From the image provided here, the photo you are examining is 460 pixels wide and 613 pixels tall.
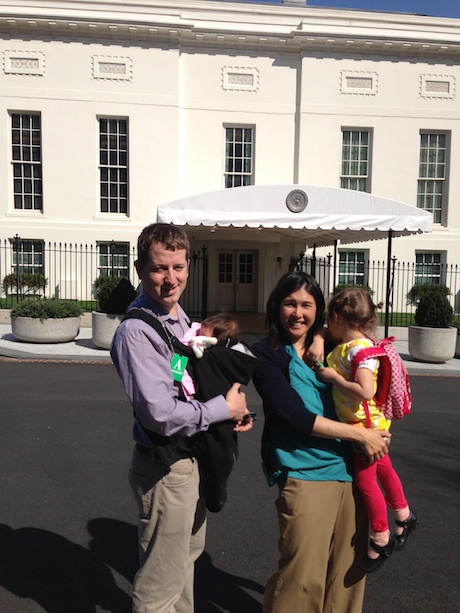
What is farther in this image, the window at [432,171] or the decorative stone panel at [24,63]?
the window at [432,171]

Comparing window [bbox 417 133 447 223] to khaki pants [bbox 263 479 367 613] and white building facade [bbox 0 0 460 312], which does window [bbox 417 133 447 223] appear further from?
khaki pants [bbox 263 479 367 613]

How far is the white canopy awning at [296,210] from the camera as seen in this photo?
11.2 m

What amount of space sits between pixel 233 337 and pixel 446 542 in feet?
8.25

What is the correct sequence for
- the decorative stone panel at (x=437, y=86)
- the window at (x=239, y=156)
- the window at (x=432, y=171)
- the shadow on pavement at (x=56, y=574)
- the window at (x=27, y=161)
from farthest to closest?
the window at (x=432, y=171), the window at (x=239, y=156), the decorative stone panel at (x=437, y=86), the window at (x=27, y=161), the shadow on pavement at (x=56, y=574)

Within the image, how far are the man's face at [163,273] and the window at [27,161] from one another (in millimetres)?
20416

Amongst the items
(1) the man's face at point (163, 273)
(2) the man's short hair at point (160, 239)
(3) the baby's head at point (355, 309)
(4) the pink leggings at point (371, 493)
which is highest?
(2) the man's short hair at point (160, 239)

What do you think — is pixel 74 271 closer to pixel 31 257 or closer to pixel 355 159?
pixel 31 257

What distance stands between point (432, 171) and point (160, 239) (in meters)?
22.3

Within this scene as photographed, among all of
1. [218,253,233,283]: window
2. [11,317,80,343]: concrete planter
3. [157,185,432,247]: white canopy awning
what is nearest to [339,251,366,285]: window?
[218,253,233,283]: window

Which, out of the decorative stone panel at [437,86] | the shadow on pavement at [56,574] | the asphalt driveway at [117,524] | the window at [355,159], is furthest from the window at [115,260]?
the shadow on pavement at [56,574]

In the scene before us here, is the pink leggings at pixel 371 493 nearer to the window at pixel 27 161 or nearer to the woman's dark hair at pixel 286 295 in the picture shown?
the woman's dark hair at pixel 286 295

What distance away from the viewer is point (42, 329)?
11570 mm

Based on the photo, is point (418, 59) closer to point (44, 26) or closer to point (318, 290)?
point (44, 26)

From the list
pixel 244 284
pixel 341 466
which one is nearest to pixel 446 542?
pixel 341 466
